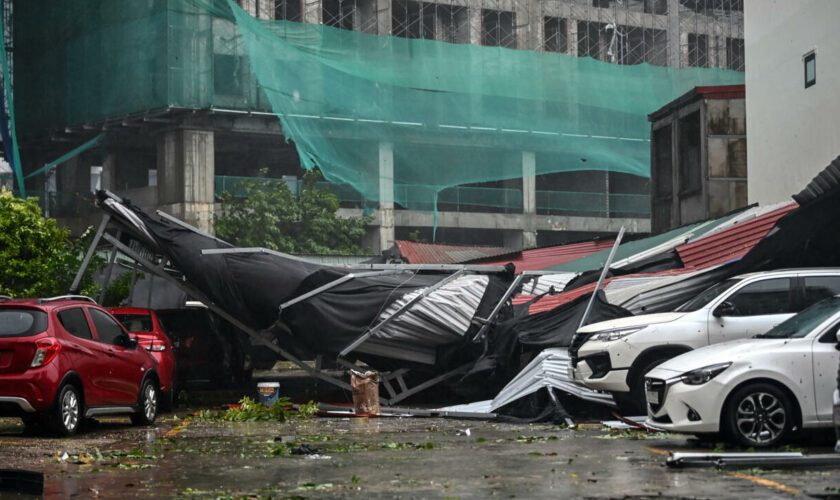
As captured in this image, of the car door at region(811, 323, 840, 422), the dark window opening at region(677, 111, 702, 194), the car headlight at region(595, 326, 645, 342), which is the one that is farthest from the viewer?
the dark window opening at region(677, 111, 702, 194)

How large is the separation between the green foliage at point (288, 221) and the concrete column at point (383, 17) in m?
8.75

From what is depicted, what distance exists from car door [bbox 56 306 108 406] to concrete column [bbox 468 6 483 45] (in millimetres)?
39541

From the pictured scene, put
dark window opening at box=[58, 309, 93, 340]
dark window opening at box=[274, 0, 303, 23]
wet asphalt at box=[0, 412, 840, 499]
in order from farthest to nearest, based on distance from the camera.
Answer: dark window opening at box=[274, 0, 303, 23] < dark window opening at box=[58, 309, 93, 340] < wet asphalt at box=[0, 412, 840, 499]

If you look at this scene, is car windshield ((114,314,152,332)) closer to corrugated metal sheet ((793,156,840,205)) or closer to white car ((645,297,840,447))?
corrugated metal sheet ((793,156,840,205))

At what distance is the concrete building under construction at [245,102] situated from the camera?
1697 inches

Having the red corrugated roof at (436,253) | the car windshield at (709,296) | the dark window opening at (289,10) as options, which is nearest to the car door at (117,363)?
the car windshield at (709,296)

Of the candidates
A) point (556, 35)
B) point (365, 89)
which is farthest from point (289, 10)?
point (556, 35)

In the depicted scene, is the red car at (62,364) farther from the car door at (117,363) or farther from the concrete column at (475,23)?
the concrete column at (475,23)

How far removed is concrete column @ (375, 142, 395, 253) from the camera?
42.6m

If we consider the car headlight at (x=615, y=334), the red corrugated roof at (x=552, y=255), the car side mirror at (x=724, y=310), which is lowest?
the car headlight at (x=615, y=334)

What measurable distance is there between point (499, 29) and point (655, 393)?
141 feet

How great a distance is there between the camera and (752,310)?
1464 cm

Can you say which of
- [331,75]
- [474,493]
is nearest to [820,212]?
A: [474,493]

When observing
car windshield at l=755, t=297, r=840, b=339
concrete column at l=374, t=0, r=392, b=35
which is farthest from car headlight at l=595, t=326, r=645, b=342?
concrete column at l=374, t=0, r=392, b=35
